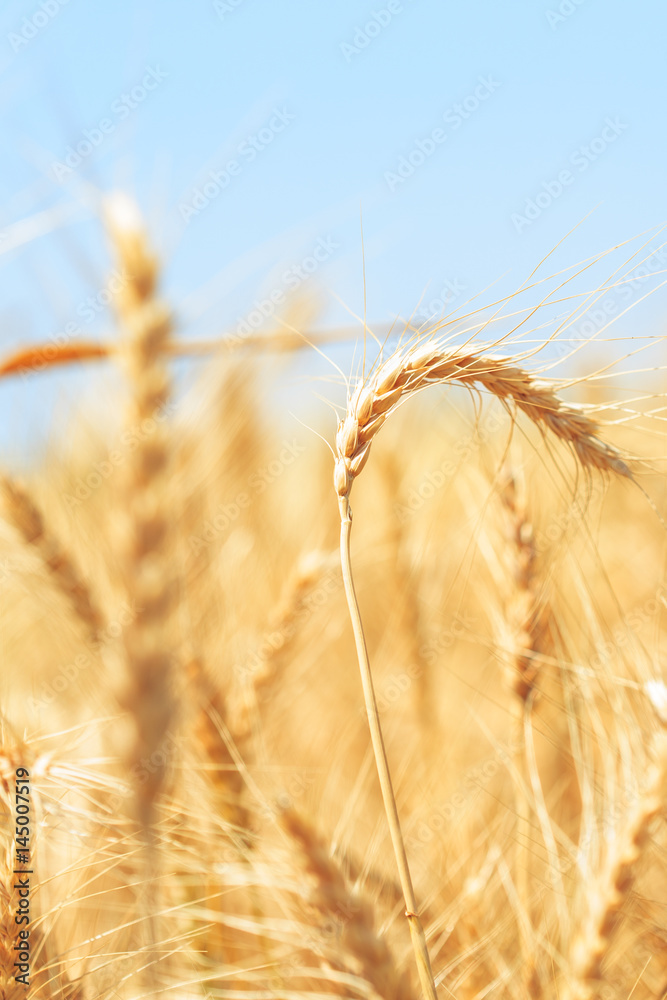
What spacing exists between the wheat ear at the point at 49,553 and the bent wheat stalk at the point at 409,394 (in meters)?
0.74

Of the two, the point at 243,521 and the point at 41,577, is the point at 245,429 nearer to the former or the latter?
the point at 243,521

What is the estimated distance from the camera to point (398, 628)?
6.49ft

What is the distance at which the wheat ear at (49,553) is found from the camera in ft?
4.32

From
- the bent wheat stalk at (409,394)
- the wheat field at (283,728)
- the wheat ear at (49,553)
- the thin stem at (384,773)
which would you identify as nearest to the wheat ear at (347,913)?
the wheat field at (283,728)

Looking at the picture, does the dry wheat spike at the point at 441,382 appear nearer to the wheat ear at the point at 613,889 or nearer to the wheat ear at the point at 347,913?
the wheat ear at the point at 613,889

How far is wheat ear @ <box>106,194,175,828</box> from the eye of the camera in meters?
0.67

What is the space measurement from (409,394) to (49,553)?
879mm

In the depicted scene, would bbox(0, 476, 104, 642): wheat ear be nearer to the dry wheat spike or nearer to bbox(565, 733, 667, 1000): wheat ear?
the dry wheat spike

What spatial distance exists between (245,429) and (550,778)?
3.87 feet

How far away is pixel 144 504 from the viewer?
0.91 m

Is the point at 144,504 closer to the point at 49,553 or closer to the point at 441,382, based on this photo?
the point at 441,382

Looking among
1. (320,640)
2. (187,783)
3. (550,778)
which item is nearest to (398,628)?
(320,640)

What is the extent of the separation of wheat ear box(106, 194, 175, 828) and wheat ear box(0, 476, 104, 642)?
44cm

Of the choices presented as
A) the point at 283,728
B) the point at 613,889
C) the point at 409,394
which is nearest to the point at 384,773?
the point at 409,394
